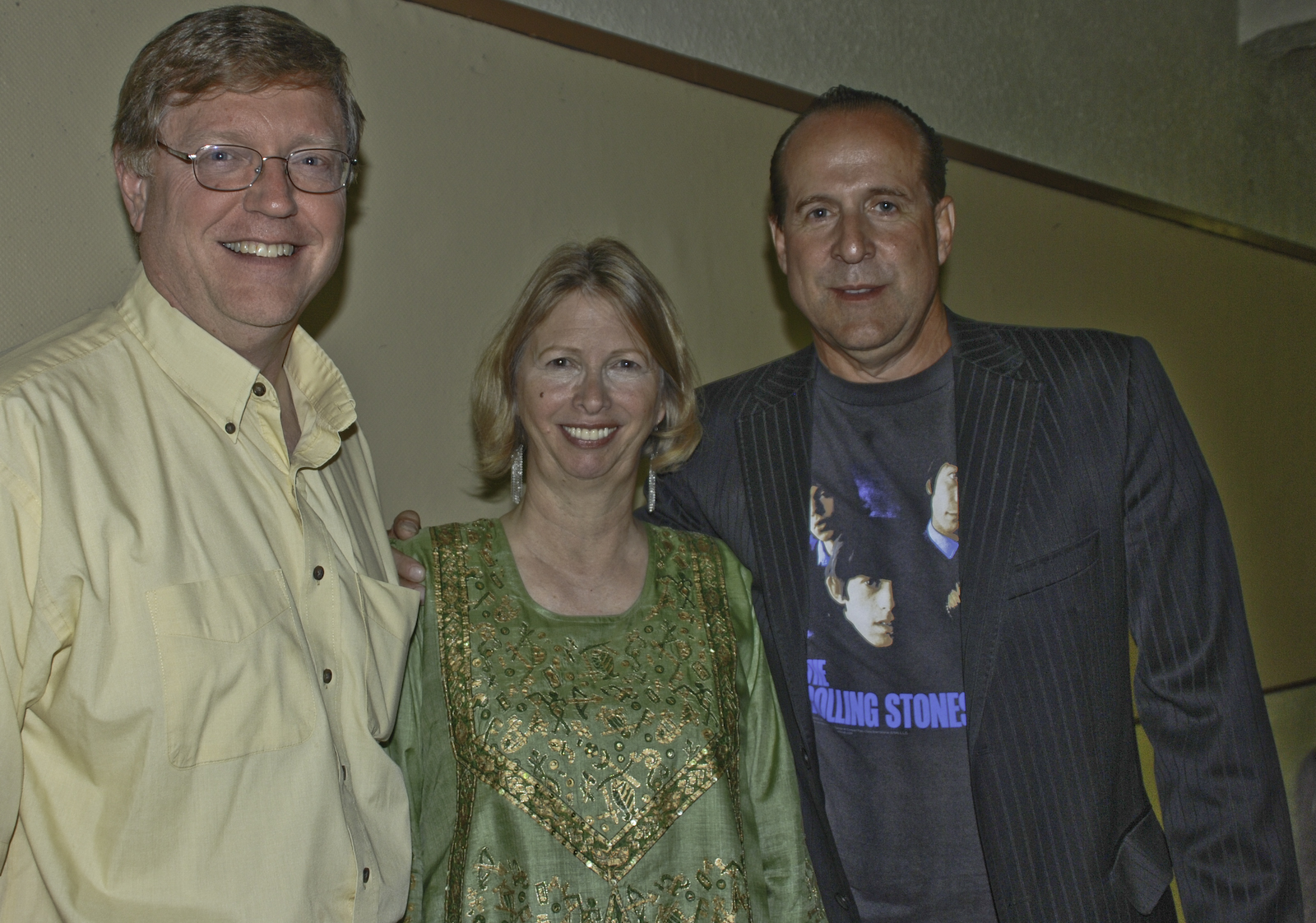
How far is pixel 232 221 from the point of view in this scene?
1.28m

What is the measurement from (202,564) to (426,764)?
1.89ft

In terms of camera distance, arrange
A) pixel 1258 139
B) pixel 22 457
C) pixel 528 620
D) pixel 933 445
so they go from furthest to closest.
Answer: pixel 1258 139
pixel 933 445
pixel 528 620
pixel 22 457

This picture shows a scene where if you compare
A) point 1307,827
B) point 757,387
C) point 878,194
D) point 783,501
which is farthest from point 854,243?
point 1307,827

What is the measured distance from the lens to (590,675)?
1.65 meters

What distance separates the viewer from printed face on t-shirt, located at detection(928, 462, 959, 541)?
180 centimetres

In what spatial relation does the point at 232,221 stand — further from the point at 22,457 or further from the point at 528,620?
the point at 528,620

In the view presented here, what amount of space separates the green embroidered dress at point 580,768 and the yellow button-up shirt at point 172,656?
0.56 ft

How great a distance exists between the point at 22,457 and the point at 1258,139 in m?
5.25

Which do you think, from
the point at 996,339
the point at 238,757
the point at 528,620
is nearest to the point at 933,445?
the point at 996,339

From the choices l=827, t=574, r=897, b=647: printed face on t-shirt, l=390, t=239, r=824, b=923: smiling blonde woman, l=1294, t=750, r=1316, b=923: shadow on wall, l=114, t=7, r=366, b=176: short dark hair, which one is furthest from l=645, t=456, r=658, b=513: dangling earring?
l=1294, t=750, r=1316, b=923: shadow on wall

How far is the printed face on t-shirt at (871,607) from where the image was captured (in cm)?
179

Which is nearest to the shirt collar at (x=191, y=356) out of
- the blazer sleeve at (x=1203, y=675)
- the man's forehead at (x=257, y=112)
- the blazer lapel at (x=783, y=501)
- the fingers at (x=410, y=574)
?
the man's forehead at (x=257, y=112)

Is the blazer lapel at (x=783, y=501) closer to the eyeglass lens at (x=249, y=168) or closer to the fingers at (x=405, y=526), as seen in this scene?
the fingers at (x=405, y=526)

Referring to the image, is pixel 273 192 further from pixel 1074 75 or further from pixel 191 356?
pixel 1074 75
